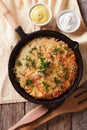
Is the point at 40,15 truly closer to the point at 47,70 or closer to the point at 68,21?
the point at 68,21

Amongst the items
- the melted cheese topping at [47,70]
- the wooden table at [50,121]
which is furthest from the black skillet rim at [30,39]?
the wooden table at [50,121]

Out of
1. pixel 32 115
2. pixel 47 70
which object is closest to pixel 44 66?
pixel 47 70

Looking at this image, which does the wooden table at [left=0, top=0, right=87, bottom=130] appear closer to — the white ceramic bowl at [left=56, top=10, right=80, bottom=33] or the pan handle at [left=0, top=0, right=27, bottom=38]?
the white ceramic bowl at [left=56, top=10, right=80, bottom=33]

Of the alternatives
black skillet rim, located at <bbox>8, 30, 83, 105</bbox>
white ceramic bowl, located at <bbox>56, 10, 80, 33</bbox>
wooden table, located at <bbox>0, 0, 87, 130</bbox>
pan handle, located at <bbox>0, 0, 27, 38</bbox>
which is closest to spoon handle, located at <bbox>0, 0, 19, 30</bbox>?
pan handle, located at <bbox>0, 0, 27, 38</bbox>

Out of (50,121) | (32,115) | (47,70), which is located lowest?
(50,121)

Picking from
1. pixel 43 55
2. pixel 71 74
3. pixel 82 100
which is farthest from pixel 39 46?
pixel 82 100

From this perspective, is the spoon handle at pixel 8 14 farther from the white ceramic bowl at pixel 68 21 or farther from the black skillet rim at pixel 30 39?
the white ceramic bowl at pixel 68 21
